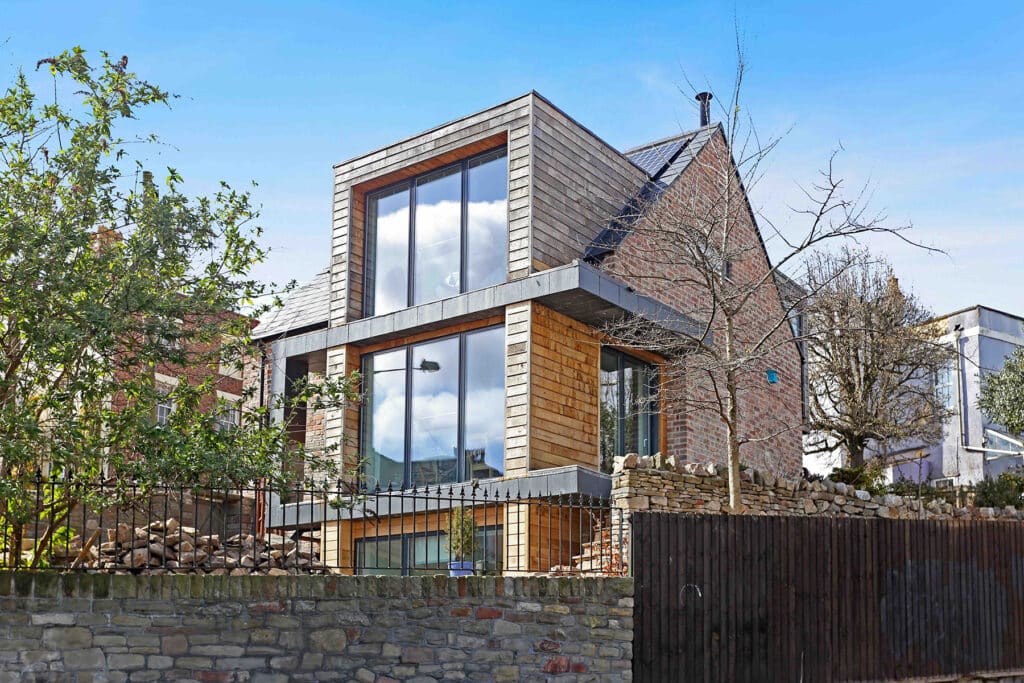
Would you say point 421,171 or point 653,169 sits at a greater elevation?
point 653,169

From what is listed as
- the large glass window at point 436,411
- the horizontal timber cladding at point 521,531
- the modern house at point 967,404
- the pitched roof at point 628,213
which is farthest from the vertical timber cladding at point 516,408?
the modern house at point 967,404

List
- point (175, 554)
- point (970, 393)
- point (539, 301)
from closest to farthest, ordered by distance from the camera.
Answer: point (175, 554) < point (539, 301) < point (970, 393)

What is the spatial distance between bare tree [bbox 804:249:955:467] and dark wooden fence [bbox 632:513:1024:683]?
10579mm

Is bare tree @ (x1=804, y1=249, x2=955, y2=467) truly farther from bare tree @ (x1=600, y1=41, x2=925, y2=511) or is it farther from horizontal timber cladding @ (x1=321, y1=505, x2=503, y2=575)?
horizontal timber cladding @ (x1=321, y1=505, x2=503, y2=575)

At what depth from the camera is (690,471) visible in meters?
15.3

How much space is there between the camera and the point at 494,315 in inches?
687

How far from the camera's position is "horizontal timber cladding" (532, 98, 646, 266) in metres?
17.4

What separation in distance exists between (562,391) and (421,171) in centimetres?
464

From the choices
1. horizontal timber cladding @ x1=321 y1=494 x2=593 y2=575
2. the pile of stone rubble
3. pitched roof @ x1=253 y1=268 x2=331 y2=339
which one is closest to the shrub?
horizontal timber cladding @ x1=321 y1=494 x2=593 y2=575

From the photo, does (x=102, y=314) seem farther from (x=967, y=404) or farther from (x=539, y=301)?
(x=967, y=404)

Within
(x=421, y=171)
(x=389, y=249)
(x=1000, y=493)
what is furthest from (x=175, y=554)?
(x=1000, y=493)

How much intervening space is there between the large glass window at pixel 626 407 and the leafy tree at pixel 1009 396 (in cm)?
1335

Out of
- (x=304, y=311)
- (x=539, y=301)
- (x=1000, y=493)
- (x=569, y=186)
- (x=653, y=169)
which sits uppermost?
(x=653, y=169)

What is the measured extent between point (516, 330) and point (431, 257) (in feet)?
8.37
